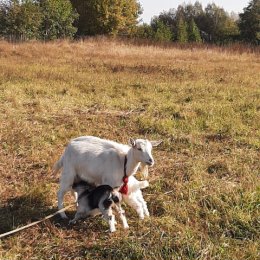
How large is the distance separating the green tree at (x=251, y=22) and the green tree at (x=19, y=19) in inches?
823

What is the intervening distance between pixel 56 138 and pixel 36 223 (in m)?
3.32

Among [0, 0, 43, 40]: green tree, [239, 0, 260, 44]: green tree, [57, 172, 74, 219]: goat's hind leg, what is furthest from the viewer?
[239, 0, 260, 44]: green tree

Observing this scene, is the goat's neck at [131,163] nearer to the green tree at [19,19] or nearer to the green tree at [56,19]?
the green tree at [19,19]

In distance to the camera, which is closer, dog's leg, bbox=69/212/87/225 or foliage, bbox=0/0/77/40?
dog's leg, bbox=69/212/87/225

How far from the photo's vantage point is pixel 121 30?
37.9 meters

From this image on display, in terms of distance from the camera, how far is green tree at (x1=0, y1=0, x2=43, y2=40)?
24812 mm

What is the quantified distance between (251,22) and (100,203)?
1494 inches

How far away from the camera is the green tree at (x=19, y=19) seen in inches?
977

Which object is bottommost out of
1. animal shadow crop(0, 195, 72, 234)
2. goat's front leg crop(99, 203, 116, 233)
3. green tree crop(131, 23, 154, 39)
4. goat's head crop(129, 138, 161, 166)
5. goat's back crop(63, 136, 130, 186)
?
animal shadow crop(0, 195, 72, 234)

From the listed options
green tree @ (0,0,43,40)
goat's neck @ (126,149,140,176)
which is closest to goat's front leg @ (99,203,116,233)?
goat's neck @ (126,149,140,176)

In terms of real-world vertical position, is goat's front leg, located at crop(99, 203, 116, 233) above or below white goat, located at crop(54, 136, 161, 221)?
below

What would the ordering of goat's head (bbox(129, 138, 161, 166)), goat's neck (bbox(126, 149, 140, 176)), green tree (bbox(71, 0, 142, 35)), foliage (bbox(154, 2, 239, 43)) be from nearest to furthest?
1. goat's head (bbox(129, 138, 161, 166))
2. goat's neck (bbox(126, 149, 140, 176))
3. green tree (bbox(71, 0, 142, 35))
4. foliage (bbox(154, 2, 239, 43))

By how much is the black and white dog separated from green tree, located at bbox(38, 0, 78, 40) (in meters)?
23.0

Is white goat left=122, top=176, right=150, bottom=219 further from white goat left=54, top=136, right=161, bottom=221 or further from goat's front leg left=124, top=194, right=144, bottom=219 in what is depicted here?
white goat left=54, top=136, right=161, bottom=221
